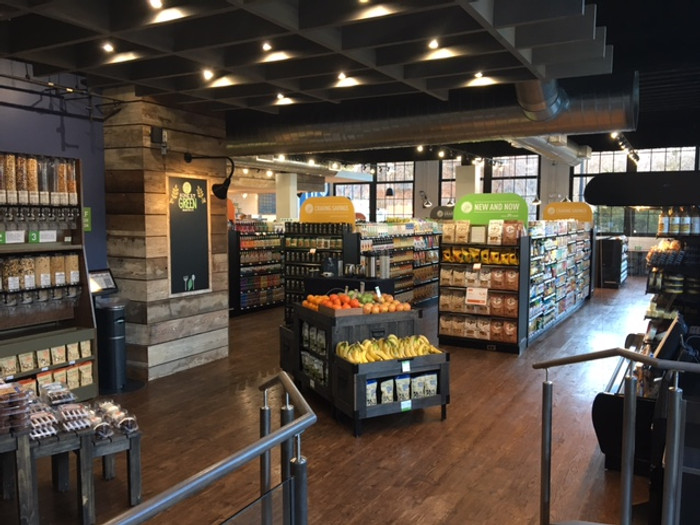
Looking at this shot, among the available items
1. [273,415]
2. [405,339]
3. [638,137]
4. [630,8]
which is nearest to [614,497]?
[405,339]

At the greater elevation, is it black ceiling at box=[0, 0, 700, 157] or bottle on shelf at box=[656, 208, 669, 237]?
black ceiling at box=[0, 0, 700, 157]

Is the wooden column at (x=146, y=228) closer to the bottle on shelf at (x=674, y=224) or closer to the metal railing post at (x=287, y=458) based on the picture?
the metal railing post at (x=287, y=458)

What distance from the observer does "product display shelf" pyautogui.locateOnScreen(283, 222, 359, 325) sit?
1068 centimetres

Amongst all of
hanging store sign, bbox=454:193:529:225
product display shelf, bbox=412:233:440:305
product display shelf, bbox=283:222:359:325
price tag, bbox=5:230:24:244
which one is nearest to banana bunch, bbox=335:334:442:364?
price tag, bbox=5:230:24:244

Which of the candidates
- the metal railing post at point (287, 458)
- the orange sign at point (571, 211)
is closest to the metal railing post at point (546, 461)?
the metal railing post at point (287, 458)

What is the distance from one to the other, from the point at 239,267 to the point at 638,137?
1114cm

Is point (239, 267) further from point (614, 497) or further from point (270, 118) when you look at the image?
point (614, 497)

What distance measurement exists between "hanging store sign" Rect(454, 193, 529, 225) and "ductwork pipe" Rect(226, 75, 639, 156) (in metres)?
1.21

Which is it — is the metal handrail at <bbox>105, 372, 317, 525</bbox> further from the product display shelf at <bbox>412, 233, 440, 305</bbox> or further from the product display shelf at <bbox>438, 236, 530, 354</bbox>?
the product display shelf at <bbox>412, 233, 440, 305</bbox>

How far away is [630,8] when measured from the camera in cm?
628

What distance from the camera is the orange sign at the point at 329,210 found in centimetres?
1092

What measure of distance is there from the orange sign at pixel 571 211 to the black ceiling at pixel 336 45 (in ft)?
20.3

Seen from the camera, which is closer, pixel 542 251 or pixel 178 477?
pixel 178 477

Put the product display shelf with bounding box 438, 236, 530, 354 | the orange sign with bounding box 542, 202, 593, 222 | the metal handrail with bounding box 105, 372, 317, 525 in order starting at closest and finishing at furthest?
the metal handrail with bounding box 105, 372, 317, 525
the product display shelf with bounding box 438, 236, 530, 354
the orange sign with bounding box 542, 202, 593, 222
